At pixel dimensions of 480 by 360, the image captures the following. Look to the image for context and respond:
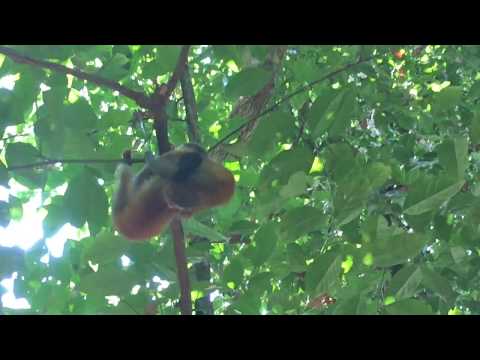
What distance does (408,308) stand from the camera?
2234 millimetres

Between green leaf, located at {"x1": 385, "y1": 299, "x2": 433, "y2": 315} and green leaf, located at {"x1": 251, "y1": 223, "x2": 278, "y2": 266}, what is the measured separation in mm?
664

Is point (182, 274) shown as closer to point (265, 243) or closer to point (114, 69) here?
point (265, 243)

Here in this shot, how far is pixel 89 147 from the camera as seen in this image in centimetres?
281

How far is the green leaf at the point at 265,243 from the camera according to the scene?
2.75 m

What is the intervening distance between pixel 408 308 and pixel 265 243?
0.77 meters

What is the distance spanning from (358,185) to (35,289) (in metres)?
1.82

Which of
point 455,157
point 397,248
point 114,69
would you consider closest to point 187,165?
point 114,69

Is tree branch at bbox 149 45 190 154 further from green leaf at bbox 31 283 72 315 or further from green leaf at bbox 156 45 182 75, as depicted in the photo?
green leaf at bbox 31 283 72 315

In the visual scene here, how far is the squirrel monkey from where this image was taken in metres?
3.56

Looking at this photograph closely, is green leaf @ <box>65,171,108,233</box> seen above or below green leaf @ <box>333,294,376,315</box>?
above

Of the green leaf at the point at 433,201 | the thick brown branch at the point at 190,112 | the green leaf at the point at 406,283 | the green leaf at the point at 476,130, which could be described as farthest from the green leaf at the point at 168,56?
the green leaf at the point at 476,130

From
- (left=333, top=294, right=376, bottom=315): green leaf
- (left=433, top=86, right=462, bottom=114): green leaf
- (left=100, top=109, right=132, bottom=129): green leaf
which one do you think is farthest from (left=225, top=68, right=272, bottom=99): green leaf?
(left=433, top=86, right=462, bottom=114): green leaf
